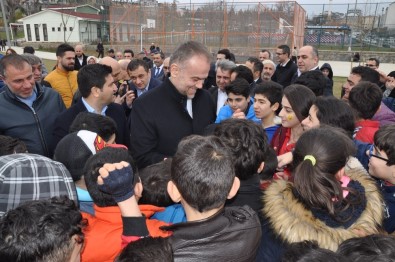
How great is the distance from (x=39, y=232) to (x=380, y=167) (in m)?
2.27

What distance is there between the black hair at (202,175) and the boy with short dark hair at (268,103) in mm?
2351

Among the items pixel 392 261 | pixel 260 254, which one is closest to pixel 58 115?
pixel 260 254

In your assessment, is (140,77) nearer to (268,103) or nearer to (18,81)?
(18,81)

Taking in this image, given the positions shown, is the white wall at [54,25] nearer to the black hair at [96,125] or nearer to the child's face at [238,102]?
the child's face at [238,102]

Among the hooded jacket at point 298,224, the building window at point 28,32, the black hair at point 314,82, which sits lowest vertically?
the hooded jacket at point 298,224

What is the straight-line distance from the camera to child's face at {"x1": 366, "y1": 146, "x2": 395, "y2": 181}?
228 centimetres

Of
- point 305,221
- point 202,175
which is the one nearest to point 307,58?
point 305,221

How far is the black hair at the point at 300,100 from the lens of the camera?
329 centimetres

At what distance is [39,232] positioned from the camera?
125cm

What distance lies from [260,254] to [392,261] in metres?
0.82

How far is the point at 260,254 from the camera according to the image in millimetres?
1838

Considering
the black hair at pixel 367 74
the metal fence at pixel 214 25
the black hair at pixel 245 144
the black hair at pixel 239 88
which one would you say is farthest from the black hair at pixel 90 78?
the metal fence at pixel 214 25

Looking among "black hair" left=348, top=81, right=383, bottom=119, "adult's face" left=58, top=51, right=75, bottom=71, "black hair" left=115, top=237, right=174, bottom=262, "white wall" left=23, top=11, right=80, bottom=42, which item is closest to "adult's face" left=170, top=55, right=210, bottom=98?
"black hair" left=348, top=81, right=383, bottom=119

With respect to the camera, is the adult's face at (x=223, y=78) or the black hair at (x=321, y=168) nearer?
the black hair at (x=321, y=168)
